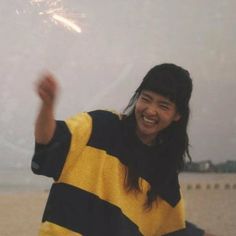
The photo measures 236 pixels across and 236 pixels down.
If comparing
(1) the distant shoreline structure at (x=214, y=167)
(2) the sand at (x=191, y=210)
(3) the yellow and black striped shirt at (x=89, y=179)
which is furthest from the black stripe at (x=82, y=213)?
(1) the distant shoreline structure at (x=214, y=167)

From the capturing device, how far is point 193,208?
204cm

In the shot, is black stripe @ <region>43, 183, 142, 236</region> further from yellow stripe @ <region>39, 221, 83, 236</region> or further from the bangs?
the bangs

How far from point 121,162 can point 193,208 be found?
1.48m

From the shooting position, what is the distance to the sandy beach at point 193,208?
5.84ft

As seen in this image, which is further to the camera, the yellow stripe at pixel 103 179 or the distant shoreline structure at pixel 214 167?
the distant shoreline structure at pixel 214 167

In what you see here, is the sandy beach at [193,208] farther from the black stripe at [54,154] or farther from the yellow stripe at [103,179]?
the black stripe at [54,154]

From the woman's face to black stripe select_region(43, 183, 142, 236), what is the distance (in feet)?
0.46

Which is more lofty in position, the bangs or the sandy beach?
the bangs

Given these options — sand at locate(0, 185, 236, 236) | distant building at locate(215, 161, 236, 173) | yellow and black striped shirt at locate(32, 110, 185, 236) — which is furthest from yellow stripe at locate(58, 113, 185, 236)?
distant building at locate(215, 161, 236, 173)

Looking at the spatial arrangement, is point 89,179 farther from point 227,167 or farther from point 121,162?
point 227,167

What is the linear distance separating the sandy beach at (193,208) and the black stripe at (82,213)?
1026 mm

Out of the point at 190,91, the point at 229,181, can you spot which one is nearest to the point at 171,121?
the point at 190,91

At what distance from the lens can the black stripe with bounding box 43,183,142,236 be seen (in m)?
0.61

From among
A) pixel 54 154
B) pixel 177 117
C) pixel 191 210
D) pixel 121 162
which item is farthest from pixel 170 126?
pixel 191 210
